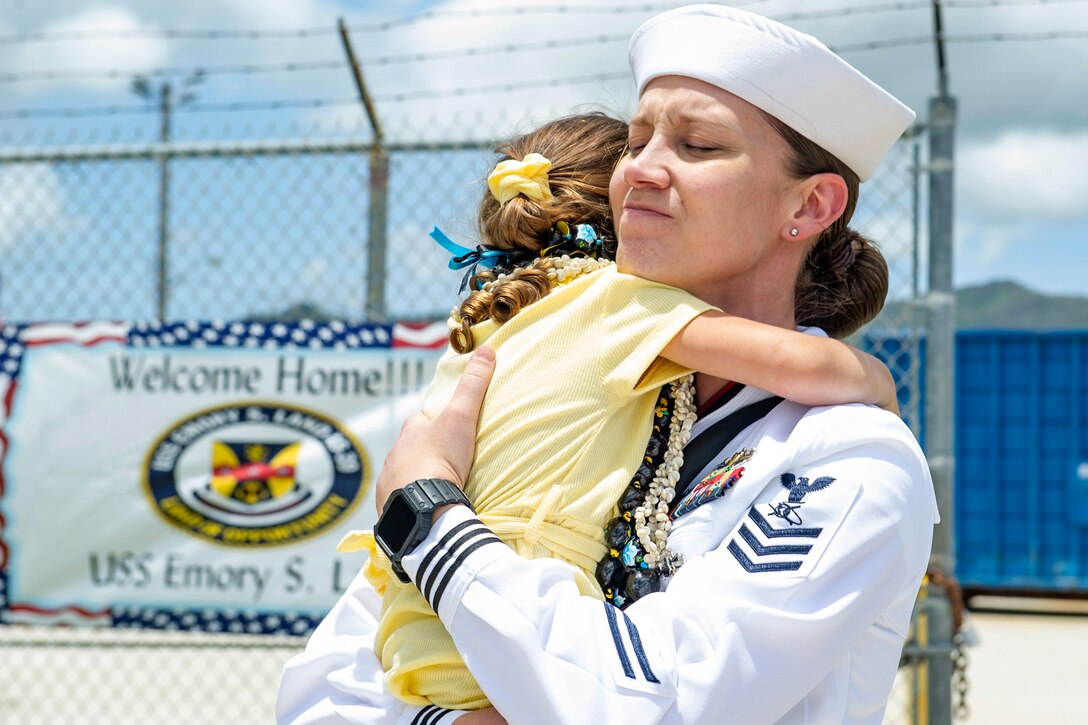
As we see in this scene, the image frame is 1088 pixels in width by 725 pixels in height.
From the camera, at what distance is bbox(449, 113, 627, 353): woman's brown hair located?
1.64 meters

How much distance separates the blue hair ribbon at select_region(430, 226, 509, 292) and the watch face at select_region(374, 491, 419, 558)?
0.46 m

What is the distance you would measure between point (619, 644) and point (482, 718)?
0.75 ft

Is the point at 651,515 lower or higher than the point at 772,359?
lower

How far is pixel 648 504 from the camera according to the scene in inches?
59.7

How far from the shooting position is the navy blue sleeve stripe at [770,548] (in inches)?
52.0

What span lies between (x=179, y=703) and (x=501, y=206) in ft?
19.1

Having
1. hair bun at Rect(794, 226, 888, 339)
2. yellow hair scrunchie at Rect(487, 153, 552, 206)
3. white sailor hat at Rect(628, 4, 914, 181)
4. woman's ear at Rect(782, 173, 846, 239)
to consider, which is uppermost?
white sailor hat at Rect(628, 4, 914, 181)

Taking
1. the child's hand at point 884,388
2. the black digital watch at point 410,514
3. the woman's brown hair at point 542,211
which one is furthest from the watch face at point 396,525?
the child's hand at point 884,388

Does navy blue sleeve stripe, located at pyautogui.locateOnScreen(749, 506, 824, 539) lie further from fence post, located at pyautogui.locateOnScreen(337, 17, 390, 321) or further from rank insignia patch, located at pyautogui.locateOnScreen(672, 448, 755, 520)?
fence post, located at pyautogui.locateOnScreen(337, 17, 390, 321)

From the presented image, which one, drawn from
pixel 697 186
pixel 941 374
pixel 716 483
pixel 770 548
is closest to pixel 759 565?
pixel 770 548

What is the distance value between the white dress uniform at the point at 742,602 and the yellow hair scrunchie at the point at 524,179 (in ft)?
1.68

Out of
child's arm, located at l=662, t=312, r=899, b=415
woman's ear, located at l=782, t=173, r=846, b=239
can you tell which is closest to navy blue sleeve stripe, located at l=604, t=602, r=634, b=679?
child's arm, located at l=662, t=312, r=899, b=415

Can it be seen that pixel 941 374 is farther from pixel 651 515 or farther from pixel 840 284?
pixel 651 515

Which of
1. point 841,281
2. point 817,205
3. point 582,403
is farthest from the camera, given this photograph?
point 841,281
